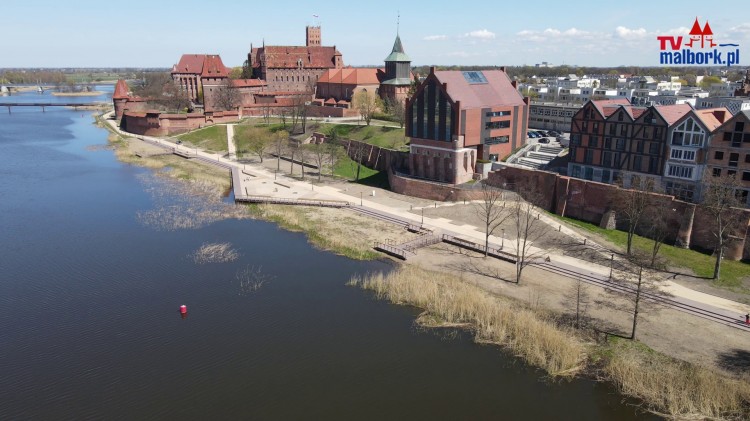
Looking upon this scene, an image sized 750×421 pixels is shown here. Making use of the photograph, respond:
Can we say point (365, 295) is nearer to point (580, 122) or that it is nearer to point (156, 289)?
A: point (156, 289)

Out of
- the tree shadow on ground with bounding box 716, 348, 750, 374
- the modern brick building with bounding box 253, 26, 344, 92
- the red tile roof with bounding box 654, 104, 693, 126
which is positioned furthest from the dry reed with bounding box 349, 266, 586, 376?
the modern brick building with bounding box 253, 26, 344, 92

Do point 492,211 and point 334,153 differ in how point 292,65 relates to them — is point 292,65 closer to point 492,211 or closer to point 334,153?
point 334,153

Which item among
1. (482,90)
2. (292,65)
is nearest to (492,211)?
(482,90)

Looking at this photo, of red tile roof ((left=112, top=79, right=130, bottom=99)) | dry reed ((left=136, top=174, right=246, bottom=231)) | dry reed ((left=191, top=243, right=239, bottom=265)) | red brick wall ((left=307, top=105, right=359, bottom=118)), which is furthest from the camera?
red tile roof ((left=112, top=79, right=130, bottom=99))

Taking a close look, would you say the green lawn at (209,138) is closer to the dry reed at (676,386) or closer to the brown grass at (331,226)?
the brown grass at (331,226)

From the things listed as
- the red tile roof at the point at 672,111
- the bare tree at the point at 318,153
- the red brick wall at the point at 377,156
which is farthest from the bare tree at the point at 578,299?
the bare tree at the point at 318,153

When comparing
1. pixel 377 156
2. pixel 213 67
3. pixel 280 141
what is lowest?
pixel 377 156

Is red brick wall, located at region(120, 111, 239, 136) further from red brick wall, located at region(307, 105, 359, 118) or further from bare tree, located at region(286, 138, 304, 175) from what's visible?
bare tree, located at region(286, 138, 304, 175)
